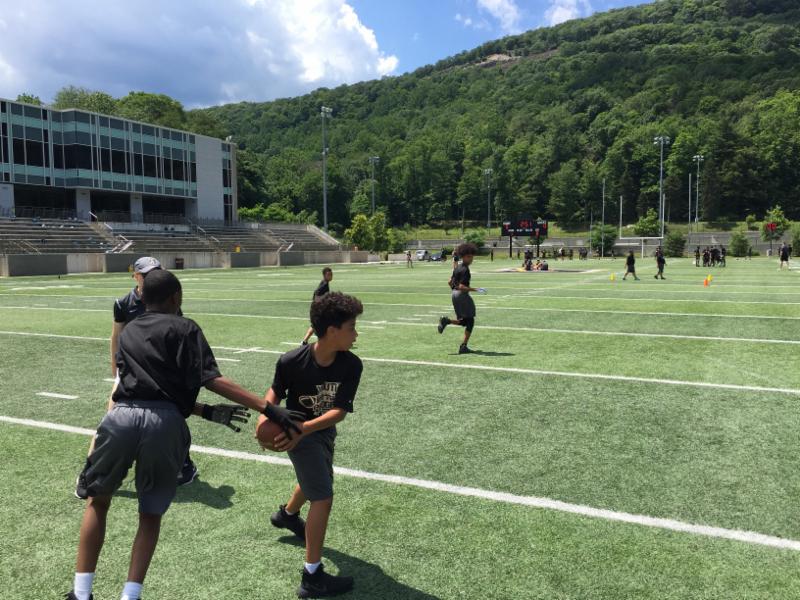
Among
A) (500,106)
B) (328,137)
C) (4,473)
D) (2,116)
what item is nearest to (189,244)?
(2,116)

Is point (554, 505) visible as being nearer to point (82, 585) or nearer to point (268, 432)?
point (268, 432)

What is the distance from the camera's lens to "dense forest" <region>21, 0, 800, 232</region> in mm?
132250

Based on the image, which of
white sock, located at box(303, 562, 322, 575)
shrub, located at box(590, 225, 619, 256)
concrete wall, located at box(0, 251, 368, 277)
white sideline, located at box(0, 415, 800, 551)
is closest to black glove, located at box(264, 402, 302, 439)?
white sock, located at box(303, 562, 322, 575)

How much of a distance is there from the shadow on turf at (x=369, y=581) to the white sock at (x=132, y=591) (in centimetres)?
101

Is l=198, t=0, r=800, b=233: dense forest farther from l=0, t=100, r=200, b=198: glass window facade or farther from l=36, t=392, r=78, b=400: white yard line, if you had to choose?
l=36, t=392, r=78, b=400: white yard line

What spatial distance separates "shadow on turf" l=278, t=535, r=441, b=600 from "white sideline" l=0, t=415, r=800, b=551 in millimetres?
1133

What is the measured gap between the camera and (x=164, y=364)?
2.95 m

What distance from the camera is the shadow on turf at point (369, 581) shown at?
10.5 feet

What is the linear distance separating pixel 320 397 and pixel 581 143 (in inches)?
6894

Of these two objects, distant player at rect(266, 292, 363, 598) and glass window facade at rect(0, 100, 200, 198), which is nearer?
distant player at rect(266, 292, 363, 598)

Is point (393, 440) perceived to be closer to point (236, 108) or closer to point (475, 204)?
point (475, 204)

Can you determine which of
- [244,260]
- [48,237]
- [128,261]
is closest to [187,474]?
[128,261]

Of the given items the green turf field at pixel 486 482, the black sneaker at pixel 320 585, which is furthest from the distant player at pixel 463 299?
the black sneaker at pixel 320 585

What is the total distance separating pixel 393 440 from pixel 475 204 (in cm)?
15603
